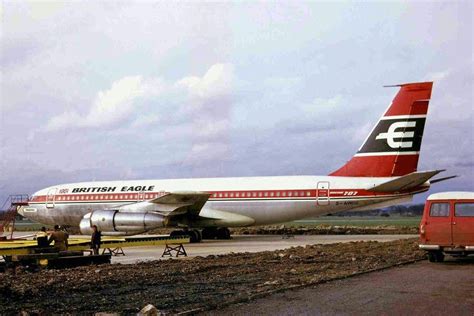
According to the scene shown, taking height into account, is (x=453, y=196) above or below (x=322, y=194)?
below

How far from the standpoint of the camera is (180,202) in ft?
92.3

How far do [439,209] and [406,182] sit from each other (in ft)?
32.6

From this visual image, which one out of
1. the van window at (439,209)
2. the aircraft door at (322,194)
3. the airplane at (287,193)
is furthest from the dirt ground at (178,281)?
the aircraft door at (322,194)

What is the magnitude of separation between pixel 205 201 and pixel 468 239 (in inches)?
606

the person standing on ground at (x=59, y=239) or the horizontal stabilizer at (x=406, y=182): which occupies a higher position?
the horizontal stabilizer at (x=406, y=182)

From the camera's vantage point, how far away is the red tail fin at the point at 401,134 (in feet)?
86.8

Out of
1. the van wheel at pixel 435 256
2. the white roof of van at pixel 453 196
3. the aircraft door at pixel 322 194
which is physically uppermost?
the aircraft door at pixel 322 194

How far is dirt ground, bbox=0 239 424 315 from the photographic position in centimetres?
891

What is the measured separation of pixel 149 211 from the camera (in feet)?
92.3

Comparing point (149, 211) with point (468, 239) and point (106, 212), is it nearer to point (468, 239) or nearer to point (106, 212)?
point (106, 212)

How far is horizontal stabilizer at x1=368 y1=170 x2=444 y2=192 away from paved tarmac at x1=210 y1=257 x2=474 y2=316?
11601 mm

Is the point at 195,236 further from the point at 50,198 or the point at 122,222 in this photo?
the point at 50,198

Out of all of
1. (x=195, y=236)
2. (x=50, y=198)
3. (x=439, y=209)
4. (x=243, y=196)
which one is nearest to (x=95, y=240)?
(x=439, y=209)

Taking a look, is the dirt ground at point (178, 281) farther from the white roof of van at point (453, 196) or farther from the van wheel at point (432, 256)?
the white roof of van at point (453, 196)
